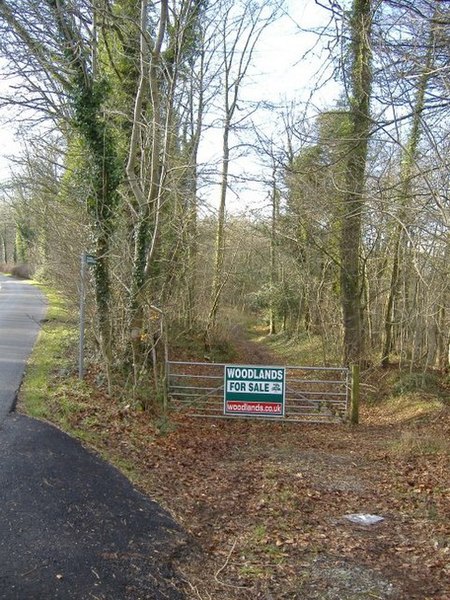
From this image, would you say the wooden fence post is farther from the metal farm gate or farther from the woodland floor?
the woodland floor

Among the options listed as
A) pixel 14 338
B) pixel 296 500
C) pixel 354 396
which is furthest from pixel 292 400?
pixel 14 338

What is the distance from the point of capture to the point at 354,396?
1248cm

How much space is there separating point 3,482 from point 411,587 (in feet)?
14.0

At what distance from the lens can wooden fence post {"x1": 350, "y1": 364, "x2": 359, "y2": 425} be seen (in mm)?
12352

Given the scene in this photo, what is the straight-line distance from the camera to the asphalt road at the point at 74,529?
4.52 metres

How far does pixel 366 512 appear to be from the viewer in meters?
6.87

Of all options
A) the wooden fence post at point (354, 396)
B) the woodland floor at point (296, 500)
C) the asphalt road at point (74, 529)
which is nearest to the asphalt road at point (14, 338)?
the woodland floor at point (296, 500)

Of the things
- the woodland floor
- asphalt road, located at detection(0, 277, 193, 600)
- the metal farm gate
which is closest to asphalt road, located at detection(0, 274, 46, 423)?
the woodland floor

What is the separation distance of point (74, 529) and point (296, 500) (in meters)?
2.88

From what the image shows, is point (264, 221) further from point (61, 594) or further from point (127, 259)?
point (61, 594)

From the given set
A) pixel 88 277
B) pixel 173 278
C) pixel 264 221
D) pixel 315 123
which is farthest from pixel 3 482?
pixel 264 221

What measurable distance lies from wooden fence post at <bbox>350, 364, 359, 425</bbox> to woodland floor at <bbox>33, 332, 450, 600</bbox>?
49cm

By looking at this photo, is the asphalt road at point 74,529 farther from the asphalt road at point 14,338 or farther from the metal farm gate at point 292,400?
the metal farm gate at point 292,400

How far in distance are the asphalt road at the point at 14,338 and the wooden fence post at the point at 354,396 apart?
273 inches
